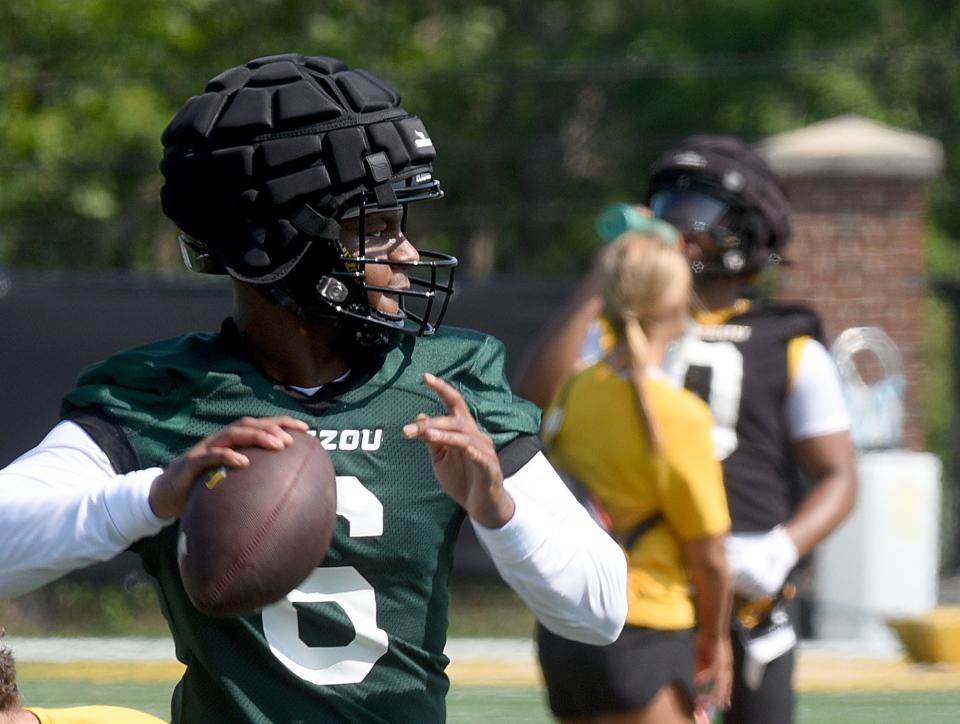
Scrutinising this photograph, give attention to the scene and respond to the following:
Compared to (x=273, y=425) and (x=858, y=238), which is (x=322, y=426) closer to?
(x=273, y=425)

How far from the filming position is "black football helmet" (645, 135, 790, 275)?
461 centimetres

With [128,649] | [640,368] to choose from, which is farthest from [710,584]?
[128,649]

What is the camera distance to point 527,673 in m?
7.18

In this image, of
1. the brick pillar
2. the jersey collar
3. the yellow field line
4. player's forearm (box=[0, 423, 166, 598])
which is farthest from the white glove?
the brick pillar

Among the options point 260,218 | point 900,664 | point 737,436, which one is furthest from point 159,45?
point 260,218

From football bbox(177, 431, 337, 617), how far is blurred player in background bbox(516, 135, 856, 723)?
6.79ft

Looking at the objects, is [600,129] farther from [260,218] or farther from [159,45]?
[260,218]

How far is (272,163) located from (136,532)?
1.80ft

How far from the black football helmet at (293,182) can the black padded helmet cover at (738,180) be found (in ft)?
7.24

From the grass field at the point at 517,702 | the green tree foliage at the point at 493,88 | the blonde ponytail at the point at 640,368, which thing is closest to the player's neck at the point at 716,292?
the blonde ponytail at the point at 640,368

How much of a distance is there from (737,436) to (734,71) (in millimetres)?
11093

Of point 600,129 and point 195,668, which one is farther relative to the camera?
point 600,129

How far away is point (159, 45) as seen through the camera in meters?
14.1

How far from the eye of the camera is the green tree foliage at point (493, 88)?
1379 cm
